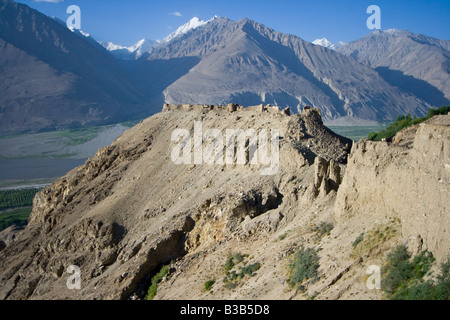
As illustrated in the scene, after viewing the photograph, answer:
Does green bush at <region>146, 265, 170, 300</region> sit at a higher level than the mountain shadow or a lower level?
lower

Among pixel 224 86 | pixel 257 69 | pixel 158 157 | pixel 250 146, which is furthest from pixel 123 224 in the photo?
pixel 257 69

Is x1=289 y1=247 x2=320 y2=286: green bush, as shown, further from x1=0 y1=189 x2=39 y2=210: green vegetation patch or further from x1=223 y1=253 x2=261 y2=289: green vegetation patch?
x1=0 y1=189 x2=39 y2=210: green vegetation patch

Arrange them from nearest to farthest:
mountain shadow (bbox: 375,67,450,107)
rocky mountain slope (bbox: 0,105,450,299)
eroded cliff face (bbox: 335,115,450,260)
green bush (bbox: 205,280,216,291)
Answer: eroded cliff face (bbox: 335,115,450,260)
rocky mountain slope (bbox: 0,105,450,299)
green bush (bbox: 205,280,216,291)
mountain shadow (bbox: 375,67,450,107)
